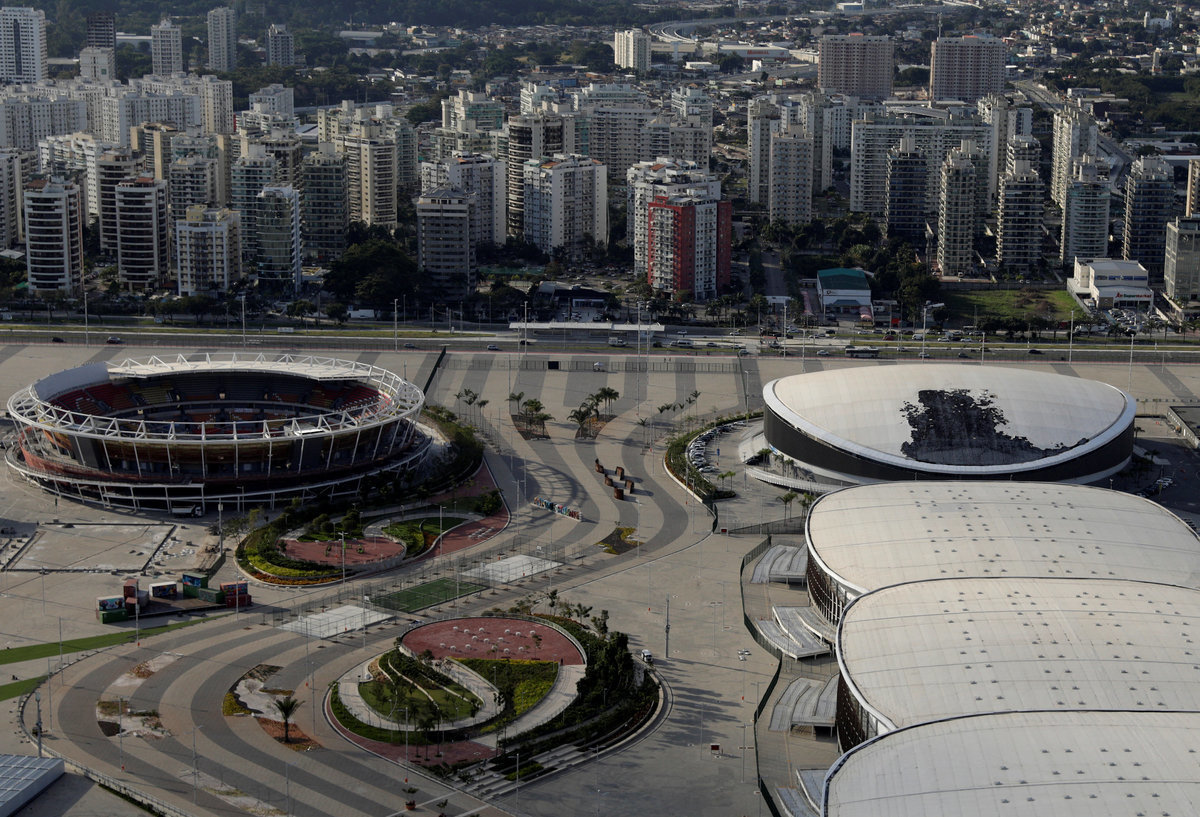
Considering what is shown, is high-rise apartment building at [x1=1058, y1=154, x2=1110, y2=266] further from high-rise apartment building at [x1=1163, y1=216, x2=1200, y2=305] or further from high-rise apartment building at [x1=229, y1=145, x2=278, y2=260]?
high-rise apartment building at [x1=229, y1=145, x2=278, y2=260]

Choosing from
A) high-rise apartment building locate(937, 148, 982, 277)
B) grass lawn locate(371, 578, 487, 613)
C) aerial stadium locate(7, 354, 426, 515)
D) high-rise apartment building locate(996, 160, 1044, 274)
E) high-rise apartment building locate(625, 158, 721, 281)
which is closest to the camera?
grass lawn locate(371, 578, 487, 613)

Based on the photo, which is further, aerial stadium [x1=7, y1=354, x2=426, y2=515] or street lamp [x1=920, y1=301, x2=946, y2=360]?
street lamp [x1=920, y1=301, x2=946, y2=360]

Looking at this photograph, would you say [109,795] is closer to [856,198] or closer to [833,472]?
[833,472]

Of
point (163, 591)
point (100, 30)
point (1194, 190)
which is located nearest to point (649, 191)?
point (1194, 190)

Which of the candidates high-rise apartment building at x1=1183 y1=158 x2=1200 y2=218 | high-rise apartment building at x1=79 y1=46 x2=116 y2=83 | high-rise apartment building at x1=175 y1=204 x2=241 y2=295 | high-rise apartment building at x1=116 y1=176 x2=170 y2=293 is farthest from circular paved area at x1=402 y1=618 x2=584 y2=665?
high-rise apartment building at x1=79 y1=46 x2=116 y2=83

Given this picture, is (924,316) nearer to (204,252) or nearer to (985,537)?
(204,252)

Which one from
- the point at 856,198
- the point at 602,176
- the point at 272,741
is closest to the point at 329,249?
the point at 602,176
